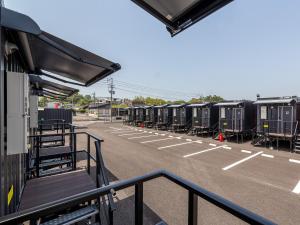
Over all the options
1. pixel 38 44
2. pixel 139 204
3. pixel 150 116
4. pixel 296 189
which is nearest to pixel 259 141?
pixel 296 189

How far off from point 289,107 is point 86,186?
34.1 feet

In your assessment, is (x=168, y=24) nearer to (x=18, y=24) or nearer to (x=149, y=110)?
(x=18, y=24)

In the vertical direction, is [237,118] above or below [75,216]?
above

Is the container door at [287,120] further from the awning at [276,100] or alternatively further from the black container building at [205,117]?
the black container building at [205,117]

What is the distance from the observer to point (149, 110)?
19.9 metres

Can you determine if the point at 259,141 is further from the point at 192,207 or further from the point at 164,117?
the point at 192,207

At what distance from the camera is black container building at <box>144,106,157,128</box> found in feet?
63.0

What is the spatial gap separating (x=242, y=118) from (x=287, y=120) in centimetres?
243

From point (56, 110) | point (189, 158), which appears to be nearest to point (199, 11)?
point (189, 158)

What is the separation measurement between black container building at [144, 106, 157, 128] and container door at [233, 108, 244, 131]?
9295mm

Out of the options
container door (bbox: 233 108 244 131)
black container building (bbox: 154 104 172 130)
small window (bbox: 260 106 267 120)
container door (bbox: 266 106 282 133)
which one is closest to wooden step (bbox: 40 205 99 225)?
container door (bbox: 266 106 282 133)

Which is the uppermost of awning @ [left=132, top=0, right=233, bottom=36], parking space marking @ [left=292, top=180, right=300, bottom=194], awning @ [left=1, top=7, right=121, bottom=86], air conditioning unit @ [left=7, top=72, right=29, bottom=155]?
awning @ [left=132, top=0, right=233, bottom=36]

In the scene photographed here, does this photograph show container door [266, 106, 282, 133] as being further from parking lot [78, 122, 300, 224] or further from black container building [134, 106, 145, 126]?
black container building [134, 106, 145, 126]

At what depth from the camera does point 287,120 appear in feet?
29.3
